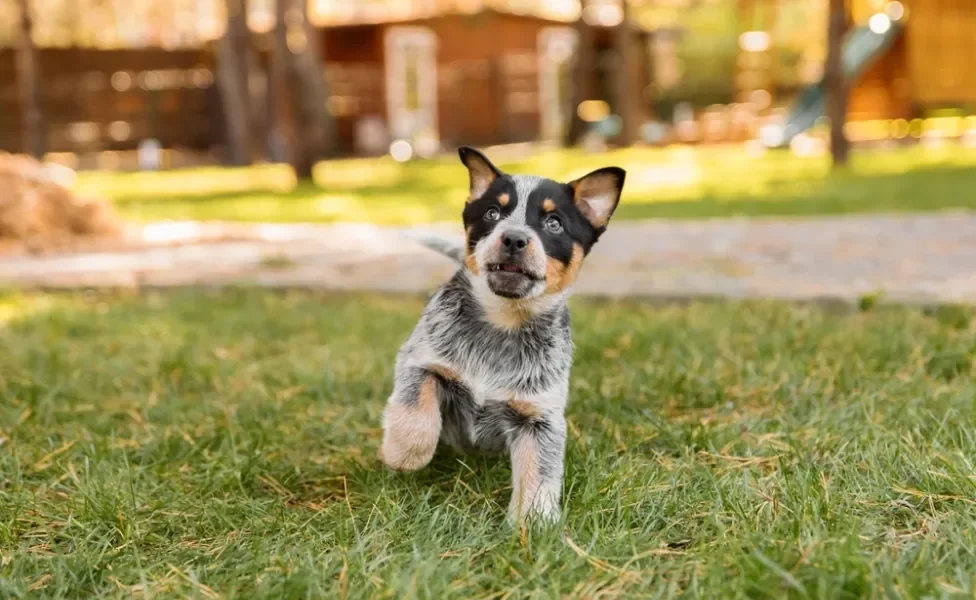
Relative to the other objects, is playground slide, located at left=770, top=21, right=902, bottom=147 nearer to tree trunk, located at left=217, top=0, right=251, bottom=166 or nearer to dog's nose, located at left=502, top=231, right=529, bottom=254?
tree trunk, located at left=217, top=0, right=251, bottom=166

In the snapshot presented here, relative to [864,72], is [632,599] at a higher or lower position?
lower

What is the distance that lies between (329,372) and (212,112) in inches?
865

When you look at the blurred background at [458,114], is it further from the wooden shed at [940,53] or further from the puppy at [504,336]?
the puppy at [504,336]

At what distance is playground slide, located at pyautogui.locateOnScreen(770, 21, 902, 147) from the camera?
23.7m

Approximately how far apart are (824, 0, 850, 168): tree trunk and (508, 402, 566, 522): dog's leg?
13.8 m

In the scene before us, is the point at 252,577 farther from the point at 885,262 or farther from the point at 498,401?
the point at 885,262

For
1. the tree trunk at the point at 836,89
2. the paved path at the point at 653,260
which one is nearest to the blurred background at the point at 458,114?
the tree trunk at the point at 836,89

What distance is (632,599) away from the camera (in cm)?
226

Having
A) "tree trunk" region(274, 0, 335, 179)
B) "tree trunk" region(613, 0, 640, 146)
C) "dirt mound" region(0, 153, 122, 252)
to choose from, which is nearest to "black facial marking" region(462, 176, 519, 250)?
"dirt mound" region(0, 153, 122, 252)

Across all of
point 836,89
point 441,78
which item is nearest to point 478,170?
point 836,89

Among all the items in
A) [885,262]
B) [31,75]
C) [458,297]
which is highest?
[31,75]

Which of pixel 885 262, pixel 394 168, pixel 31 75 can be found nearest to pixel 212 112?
pixel 31 75

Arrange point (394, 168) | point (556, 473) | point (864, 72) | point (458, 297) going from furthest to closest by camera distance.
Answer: point (864, 72), point (394, 168), point (458, 297), point (556, 473)

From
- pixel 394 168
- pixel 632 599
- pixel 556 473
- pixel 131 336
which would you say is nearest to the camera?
pixel 632 599
